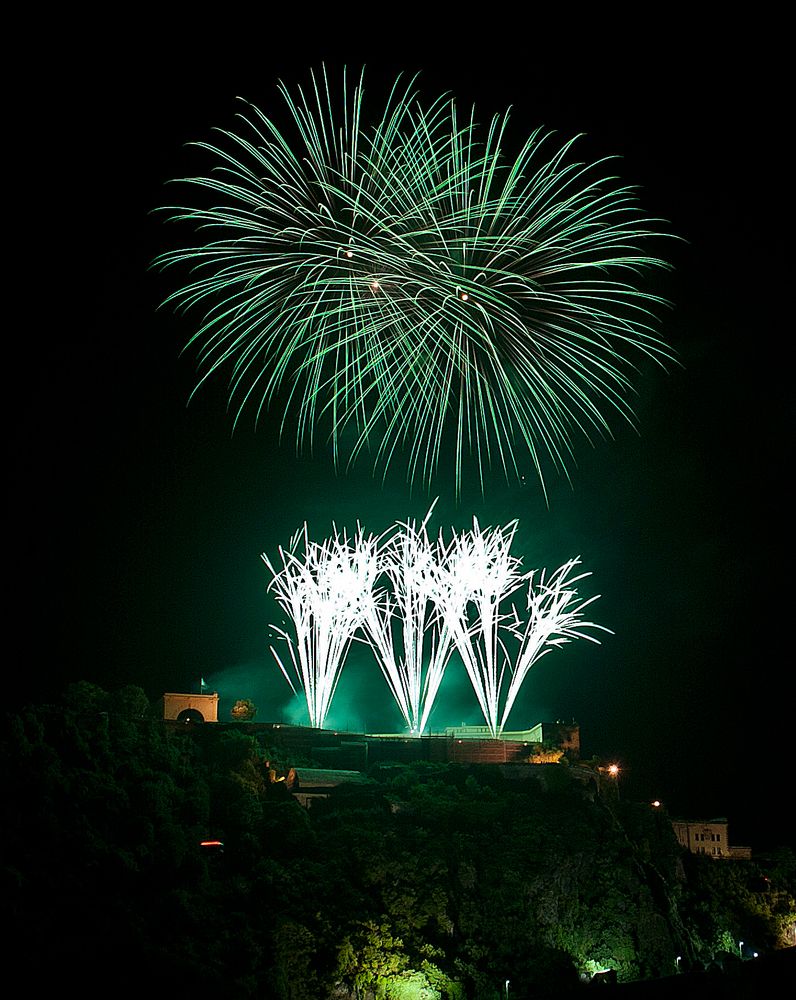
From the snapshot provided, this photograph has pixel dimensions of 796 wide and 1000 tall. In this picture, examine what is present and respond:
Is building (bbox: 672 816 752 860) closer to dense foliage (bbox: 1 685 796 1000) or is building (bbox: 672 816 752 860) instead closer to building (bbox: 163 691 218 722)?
dense foliage (bbox: 1 685 796 1000)

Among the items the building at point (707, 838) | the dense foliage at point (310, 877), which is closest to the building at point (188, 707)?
the dense foliage at point (310, 877)

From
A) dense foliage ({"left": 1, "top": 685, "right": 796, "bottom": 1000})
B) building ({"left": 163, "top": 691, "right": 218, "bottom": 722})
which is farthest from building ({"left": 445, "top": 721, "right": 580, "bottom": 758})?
building ({"left": 163, "top": 691, "right": 218, "bottom": 722})

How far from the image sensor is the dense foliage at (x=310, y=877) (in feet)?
106

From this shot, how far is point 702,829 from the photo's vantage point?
6500cm

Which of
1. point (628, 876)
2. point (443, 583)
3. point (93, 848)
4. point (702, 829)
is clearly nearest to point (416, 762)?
point (443, 583)

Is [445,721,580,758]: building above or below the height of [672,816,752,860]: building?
above

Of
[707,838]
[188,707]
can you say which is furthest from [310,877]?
[707,838]

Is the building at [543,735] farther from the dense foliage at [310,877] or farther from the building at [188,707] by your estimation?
the building at [188,707]

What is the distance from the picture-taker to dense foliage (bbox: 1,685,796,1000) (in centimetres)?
3225

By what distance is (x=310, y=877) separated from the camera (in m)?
36.9

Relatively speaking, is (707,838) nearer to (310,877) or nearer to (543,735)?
(543,735)

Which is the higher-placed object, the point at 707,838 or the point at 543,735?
the point at 543,735

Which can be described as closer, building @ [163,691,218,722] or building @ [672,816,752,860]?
building @ [163,691,218,722]

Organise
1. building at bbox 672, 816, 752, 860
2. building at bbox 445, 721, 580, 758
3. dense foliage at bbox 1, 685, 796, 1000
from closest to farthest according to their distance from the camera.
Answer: dense foliage at bbox 1, 685, 796, 1000 < building at bbox 445, 721, 580, 758 < building at bbox 672, 816, 752, 860
